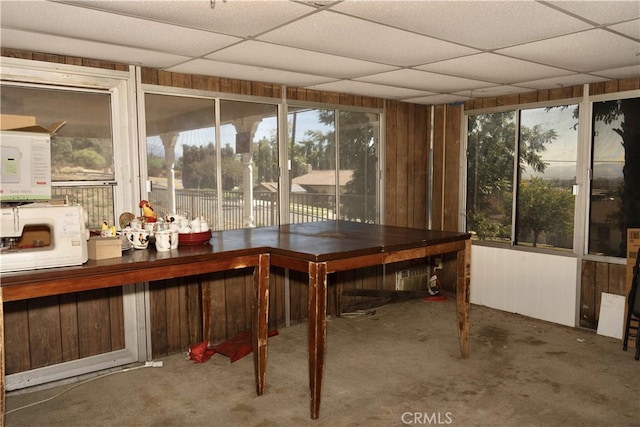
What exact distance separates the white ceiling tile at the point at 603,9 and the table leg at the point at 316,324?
1822 mm

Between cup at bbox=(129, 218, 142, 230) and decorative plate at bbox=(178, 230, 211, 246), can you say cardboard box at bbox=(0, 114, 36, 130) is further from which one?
decorative plate at bbox=(178, 230, 211, 246)

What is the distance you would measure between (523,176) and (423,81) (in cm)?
158

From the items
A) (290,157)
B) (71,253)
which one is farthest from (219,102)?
(71,253)

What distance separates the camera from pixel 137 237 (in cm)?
302

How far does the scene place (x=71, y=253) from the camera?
8.11 feet

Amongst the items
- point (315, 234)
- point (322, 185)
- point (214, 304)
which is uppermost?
point (322, 185)

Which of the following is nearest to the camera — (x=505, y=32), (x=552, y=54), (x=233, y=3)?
(x=233, y=3)

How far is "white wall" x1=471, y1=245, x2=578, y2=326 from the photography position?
15.7ft

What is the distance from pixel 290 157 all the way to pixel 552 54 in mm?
2421

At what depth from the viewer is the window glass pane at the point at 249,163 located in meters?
4.46

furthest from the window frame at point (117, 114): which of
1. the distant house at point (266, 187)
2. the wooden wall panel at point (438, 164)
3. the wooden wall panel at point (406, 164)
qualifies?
the wooden wall panel at point (438, 164)

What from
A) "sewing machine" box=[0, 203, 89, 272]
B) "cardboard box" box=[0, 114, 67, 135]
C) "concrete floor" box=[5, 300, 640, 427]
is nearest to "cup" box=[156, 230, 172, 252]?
"sewing machine" box=[0, 203, 89, 272]

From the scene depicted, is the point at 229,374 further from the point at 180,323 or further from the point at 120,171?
the point at 120,171

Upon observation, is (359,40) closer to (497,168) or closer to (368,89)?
(368,89)
